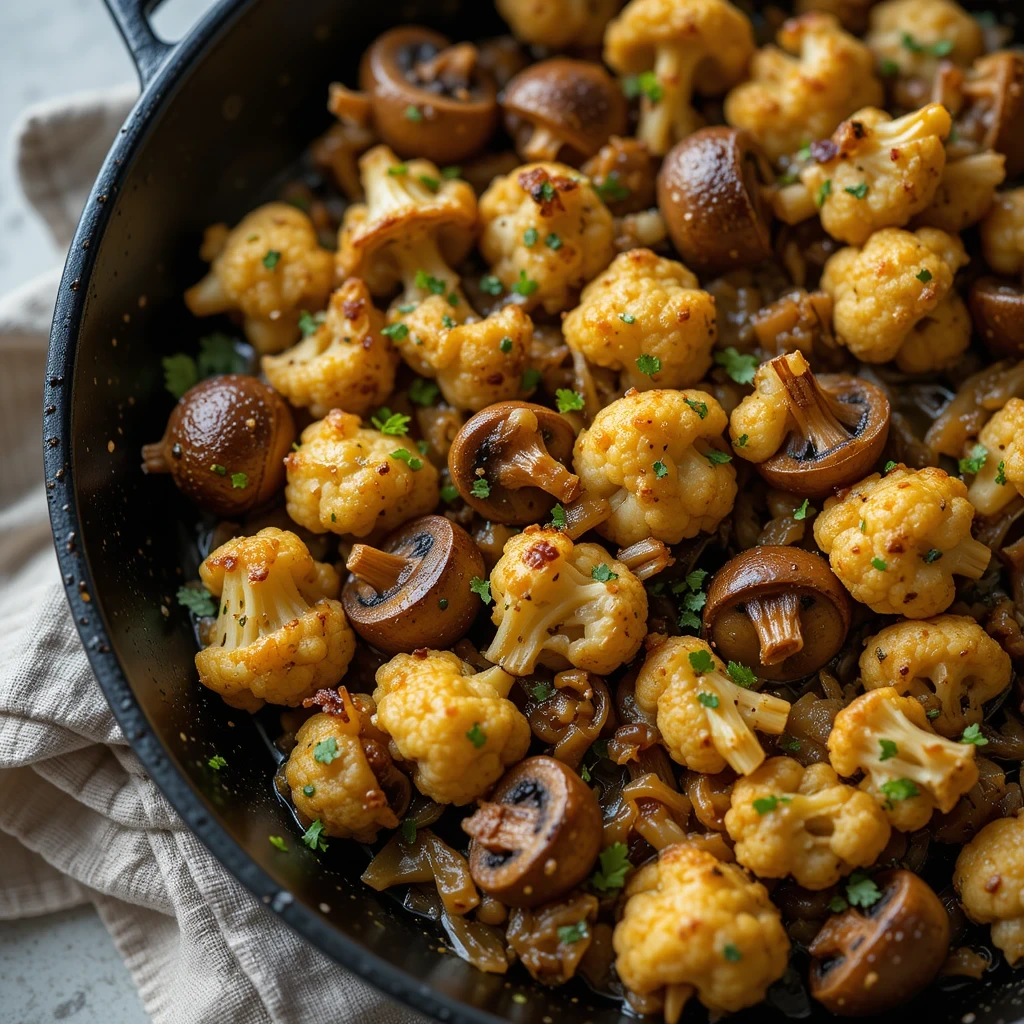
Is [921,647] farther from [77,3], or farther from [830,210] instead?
[77,3]

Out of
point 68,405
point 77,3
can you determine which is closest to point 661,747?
point 68,405

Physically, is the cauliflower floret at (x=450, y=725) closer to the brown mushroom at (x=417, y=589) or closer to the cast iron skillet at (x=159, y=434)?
the brown mushroom at (x=417, y=589)

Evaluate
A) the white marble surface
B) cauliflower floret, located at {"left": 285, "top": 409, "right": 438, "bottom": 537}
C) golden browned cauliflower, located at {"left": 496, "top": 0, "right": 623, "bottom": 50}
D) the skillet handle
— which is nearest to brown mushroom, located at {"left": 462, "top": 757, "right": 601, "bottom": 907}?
cauliflower floret, located at {"left": 285, "top": 409, "right": 438, "bottom": 537}

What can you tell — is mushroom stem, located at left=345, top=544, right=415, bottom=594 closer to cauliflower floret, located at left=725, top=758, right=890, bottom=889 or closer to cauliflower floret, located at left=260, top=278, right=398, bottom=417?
cauliflower floret, located at left=260, top=278, right=398, bottom=417

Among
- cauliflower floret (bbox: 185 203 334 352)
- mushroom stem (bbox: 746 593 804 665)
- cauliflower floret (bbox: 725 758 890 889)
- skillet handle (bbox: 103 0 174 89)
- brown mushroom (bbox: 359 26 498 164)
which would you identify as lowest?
cauliflower floret (bbox: 725 758 890 889)

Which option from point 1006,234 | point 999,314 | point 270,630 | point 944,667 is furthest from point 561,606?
point 1006,234

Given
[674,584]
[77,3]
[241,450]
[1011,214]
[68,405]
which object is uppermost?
[77,3]
